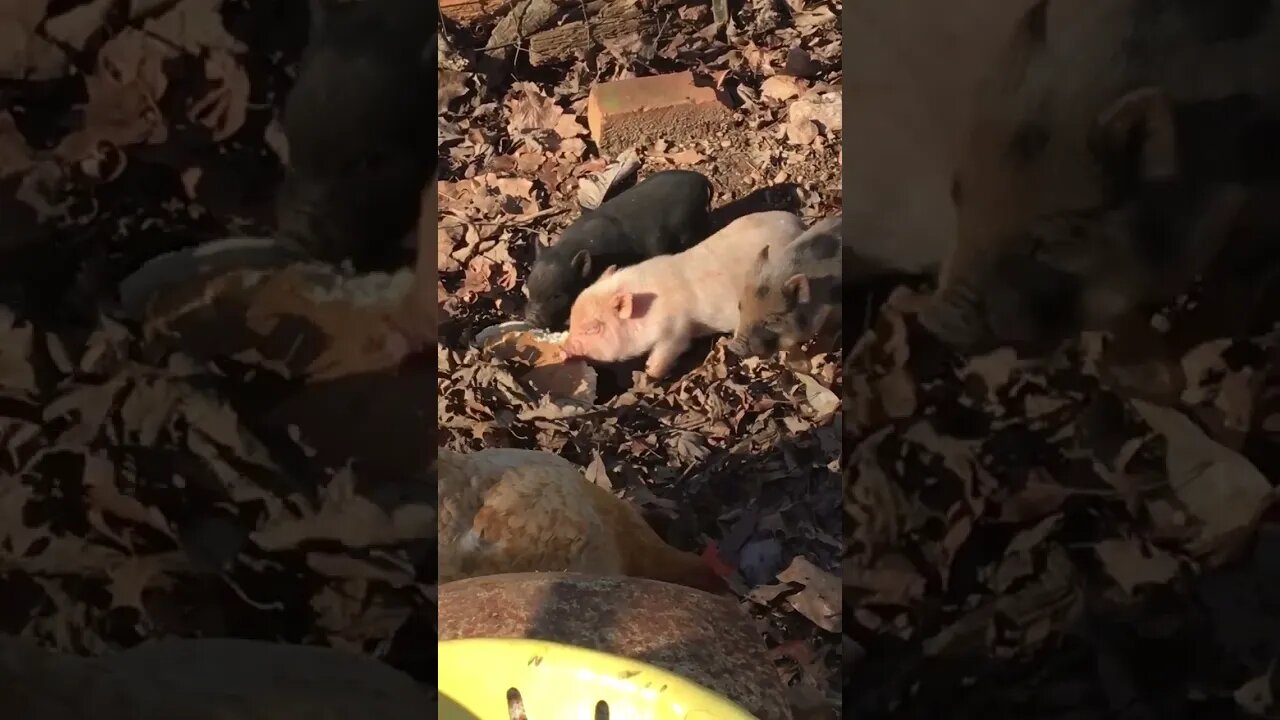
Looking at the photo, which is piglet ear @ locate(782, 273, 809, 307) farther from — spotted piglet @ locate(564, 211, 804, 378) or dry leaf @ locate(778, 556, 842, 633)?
dry leaf @ locate(778, 556, 842, 633)

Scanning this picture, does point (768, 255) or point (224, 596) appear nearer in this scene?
point (224, 596)

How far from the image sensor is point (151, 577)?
917 mm

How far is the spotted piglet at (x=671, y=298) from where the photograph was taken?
1.51 m

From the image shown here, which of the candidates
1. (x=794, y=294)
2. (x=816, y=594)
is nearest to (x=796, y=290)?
(x=794, y=294)

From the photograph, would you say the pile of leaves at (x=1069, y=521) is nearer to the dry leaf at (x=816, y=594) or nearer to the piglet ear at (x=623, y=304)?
the dry leaf at (x=816, y=594)

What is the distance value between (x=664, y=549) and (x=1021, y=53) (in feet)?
2.79

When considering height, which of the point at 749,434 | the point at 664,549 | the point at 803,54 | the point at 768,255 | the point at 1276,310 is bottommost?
the point at 664,549

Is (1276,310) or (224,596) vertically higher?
(1276,310)

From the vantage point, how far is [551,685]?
1138mm

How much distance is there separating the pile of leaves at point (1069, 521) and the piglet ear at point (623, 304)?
720mm

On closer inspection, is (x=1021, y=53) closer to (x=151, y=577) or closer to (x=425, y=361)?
(x=425, y=361)

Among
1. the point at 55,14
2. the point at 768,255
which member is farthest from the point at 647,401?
the point at 55,14

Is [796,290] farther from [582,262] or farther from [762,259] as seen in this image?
[582,262]

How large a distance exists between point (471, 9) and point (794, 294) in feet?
2.21
